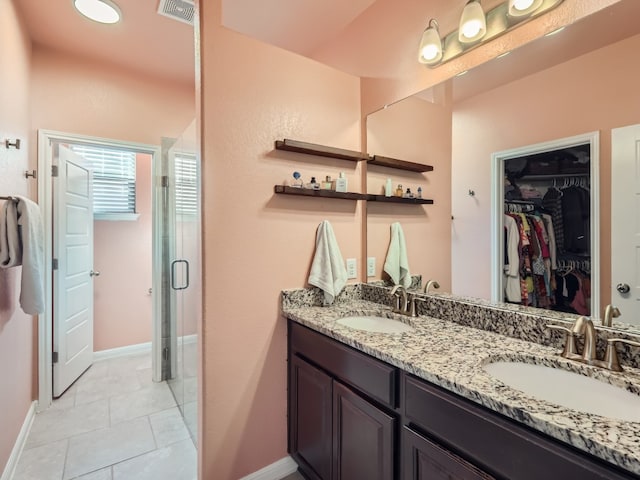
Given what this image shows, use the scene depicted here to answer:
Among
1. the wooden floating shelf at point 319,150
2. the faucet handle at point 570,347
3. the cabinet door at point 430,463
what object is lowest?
the cabinet door at point 430,463

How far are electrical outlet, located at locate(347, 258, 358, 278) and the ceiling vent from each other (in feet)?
5.93

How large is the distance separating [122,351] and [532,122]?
4054 millimetres

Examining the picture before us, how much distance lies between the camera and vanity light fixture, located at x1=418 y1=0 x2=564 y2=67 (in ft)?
4.09

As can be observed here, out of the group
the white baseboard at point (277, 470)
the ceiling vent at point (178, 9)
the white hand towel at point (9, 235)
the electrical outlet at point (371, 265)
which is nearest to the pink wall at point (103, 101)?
the ceiling vent at point (178, 9)

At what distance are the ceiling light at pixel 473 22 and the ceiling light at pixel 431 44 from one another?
0.13 m

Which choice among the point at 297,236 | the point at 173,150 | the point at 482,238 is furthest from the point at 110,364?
the point at 482,238

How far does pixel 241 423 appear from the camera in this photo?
164cm

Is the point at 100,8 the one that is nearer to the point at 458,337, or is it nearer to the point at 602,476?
the point at 458,337

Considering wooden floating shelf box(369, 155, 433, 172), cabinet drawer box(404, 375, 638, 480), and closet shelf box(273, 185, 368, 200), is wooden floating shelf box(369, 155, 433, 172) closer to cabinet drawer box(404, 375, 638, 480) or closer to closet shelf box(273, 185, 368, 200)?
closet shelf box(273, 185, 368, 200)

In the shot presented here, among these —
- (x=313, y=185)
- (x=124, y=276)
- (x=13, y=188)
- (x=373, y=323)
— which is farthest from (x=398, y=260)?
(x=124, y=276)

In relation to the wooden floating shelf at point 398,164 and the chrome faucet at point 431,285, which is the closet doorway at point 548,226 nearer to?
the chrome faucet at point 431,285

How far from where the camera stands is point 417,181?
1.83 m

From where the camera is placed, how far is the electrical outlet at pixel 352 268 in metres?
1.98

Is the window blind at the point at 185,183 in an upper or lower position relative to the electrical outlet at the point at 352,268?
upper
